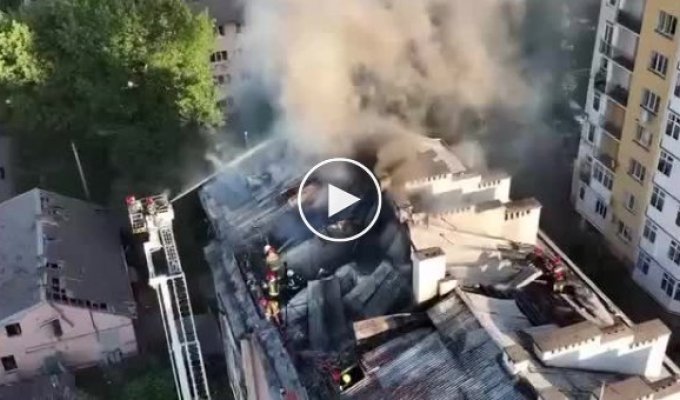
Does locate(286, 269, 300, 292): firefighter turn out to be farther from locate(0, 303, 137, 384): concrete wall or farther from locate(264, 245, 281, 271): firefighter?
locate(0, 303, 137, 384): concrete wall

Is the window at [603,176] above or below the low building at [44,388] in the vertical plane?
above

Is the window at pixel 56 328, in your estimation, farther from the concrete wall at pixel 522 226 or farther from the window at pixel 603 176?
the window at pixel 603 176

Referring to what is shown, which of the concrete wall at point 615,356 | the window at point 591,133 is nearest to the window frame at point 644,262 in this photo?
the window at point 591,133

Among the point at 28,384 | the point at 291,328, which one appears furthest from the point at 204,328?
the point at 291,328

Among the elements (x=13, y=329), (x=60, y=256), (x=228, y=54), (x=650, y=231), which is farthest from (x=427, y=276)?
(x=228, y=54)

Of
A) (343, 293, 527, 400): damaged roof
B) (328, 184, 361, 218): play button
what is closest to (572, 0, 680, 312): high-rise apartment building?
(328, 184, 361, 218): play button

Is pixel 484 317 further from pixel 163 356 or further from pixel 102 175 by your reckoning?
pixel 102 175
